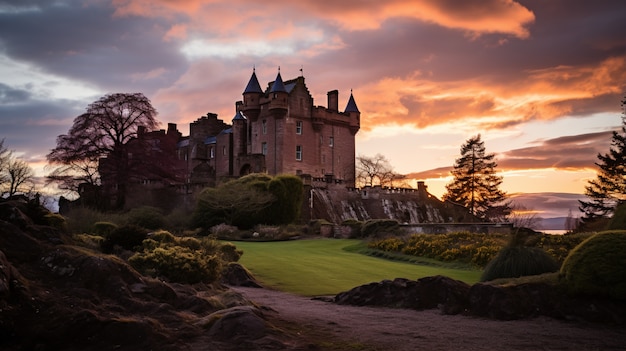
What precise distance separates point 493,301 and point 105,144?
43.7 metres

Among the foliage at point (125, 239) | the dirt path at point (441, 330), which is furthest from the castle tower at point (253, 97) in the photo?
the dirt path at point (441, 330)

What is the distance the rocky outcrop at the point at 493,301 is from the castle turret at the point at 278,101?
4824 centimetres

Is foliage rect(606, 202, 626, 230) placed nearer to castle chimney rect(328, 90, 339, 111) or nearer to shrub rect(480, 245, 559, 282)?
shrub rect(480, 245, 559, 282)

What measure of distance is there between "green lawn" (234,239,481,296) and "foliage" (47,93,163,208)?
2716 centimetres

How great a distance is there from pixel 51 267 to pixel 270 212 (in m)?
35.9

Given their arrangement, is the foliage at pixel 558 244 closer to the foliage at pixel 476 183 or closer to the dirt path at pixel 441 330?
the dirt path at pixel 441 330

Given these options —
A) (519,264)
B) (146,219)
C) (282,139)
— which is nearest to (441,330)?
(519,264)

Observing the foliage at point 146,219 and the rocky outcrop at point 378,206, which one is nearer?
the foliage at point 146,219

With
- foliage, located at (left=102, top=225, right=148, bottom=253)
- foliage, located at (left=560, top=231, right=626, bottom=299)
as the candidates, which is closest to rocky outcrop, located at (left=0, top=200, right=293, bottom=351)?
foliage, located at (left=560, top=231, right=626, bottom=299)

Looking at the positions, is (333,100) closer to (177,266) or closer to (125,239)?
(125,239)

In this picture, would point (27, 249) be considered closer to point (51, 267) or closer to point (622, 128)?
point (51, 267)

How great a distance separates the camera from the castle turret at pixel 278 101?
197ft

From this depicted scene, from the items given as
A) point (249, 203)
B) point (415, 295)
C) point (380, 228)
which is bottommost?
point (415, 295)

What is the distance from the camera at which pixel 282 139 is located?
60.6 m
